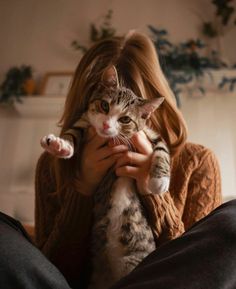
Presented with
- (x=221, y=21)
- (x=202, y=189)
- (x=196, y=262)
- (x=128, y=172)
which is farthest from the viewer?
(x=221, y=21)

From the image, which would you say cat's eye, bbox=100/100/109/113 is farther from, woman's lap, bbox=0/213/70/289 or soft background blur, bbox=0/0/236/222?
soft background blur, bbox=0/0/236/222

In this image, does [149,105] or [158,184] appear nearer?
[158,184]

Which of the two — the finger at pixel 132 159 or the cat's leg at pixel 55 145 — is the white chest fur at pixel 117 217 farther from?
the cat's leg at pixel 55 145

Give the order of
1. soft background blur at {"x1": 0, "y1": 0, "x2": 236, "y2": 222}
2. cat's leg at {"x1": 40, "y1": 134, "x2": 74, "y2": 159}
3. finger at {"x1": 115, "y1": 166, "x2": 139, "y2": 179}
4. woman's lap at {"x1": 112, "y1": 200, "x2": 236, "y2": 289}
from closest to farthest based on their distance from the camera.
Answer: woman's lap at {"x1": 112, "y1": 200, "x2": 236, "y2": 289}
cat's leg at {"x1": 40, "y1": 134, "x2": 74, "y2": 159}
finger at {"x1": 115, "y1": 166, "x2": 139, "y2": 179}
soft background blur at {"x1": 0, "y1": 0, "x2": 236, "y2": 222}

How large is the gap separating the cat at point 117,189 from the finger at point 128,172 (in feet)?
0.05

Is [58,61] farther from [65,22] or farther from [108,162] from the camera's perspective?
[108,162]

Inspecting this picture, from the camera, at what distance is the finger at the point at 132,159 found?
0.94m

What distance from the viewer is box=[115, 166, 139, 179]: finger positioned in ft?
2.97

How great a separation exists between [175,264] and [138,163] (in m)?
0.43

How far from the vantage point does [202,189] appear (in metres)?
1.16

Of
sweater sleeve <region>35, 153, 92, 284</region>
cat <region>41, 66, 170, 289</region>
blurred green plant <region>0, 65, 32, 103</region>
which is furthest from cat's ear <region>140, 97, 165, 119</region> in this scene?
blurred green plant <region>0, 65, 32, 103</region>

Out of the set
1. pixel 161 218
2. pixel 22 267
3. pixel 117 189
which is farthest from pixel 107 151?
pixel 22 267

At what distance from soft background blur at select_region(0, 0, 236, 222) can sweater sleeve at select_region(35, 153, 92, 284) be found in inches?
40.4

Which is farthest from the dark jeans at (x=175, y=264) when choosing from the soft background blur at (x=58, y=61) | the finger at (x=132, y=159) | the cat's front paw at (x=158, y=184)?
the soft background blur at (x=58, y=61)
